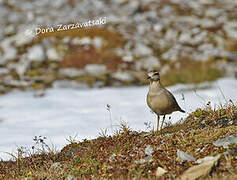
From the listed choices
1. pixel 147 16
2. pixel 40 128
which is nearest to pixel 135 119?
pixel 40 128

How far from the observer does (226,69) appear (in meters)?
14.3

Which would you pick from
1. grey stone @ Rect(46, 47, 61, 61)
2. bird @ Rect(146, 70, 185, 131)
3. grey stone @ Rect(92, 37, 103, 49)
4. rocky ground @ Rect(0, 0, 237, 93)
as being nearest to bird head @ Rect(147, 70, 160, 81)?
bird @ Rect(146, 70, 185, 131)

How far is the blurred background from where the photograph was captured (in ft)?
33.7

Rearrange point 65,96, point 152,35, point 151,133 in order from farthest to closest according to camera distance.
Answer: point 152,35, point 65,96, point 151,133

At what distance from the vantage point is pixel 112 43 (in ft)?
Answer: 58.3

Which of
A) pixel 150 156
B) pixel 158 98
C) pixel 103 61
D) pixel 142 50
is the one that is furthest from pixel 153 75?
pixel 142 50

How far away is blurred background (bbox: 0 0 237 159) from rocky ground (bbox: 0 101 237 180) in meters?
1.21

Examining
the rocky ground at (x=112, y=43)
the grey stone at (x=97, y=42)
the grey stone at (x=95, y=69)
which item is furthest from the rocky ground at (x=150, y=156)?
the grey stone at (x=97, y=42)

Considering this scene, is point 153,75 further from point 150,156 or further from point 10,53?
point 10,53

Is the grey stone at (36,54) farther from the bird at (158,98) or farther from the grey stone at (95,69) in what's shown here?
the bird at (158,98)

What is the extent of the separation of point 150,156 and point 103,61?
1126 cm

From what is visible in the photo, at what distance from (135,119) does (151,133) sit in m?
2.98

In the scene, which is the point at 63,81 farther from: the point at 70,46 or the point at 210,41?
the point at 210,41

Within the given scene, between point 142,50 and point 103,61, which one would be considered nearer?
point 103,61
